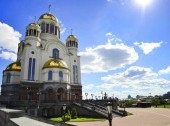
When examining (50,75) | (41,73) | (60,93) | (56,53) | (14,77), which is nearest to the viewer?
(60,93)

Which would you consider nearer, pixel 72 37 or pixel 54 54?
pixel 54 54

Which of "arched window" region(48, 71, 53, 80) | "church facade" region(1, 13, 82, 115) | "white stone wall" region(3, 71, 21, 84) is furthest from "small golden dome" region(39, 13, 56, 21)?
"arched window" region(48, 71, 53, 80)

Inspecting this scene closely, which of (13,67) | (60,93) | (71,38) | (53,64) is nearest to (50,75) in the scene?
(53,64)

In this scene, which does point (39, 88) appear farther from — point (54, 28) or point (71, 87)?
point (54, 28)

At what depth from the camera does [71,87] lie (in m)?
47.7

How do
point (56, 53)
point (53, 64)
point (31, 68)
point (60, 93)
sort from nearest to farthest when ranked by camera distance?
point (60, 93)
point (53, 64)
point (31, 68)
point (56, 53)

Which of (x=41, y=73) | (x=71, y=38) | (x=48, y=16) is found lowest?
(x=41, y=73)

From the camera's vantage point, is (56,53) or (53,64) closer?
(53,64)

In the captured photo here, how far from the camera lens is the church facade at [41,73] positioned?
40844 mm

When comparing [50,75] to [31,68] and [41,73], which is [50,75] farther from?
[31,68]

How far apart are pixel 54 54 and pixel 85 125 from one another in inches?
1066

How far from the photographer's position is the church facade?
40.8 meters

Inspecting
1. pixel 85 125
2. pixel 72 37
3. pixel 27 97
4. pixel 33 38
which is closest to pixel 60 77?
pixel 27 97

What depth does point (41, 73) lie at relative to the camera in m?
43.5
